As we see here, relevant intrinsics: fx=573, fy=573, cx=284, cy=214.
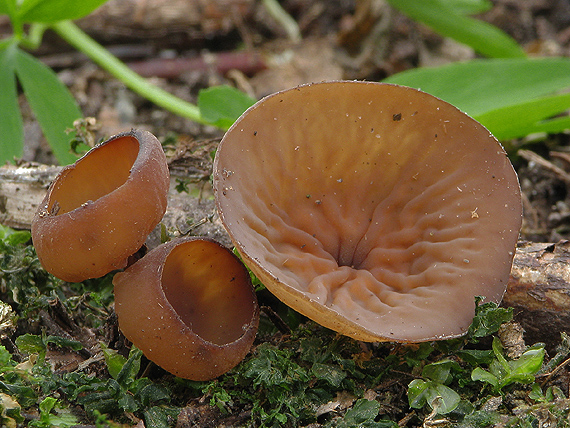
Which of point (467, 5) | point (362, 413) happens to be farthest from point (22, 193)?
point (467, 5)

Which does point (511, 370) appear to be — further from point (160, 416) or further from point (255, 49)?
point (255, 49)

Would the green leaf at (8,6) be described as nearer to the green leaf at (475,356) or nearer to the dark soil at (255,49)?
the dark soil at (255,49)

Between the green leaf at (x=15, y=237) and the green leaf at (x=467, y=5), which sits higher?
the green leaf at (x=467, y=5)

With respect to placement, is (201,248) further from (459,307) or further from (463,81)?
(463,81)

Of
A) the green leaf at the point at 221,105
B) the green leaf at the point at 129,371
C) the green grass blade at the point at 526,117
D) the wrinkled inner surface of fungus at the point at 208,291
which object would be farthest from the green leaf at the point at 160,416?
the green grass blade at the point at 526,117

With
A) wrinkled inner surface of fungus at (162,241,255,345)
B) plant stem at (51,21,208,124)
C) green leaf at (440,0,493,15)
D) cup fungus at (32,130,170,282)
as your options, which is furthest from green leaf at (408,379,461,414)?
green leaf at (440,0,493,15)

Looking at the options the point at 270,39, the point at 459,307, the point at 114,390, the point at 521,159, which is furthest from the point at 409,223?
the point at 270,39

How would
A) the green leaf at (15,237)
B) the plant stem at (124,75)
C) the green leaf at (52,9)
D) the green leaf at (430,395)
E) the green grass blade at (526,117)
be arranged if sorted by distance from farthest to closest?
1. the plant stem at (124,75)
2. the green leaf at (52,9)
3. the green grass blade at (526,117)
4. the green leaf at (15,237)
5. the green leaf at (430,395)

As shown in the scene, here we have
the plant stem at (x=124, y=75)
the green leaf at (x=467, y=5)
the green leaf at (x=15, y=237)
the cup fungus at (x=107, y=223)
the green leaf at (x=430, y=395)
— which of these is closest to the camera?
the cup fungus at (x=107, y=223)
